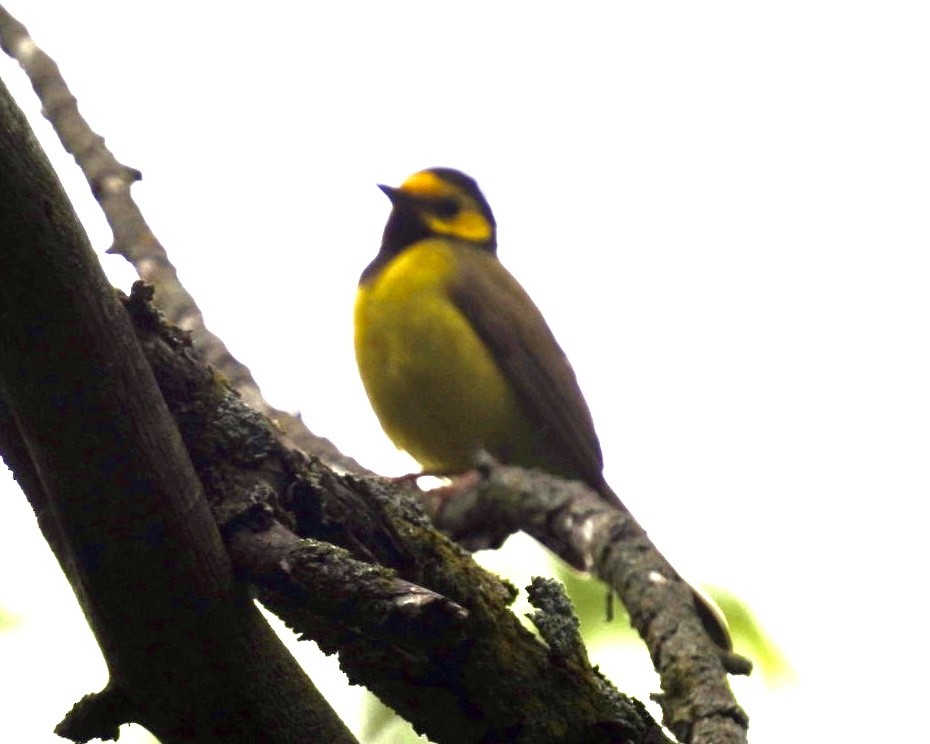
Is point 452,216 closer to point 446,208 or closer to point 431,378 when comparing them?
point 446,208

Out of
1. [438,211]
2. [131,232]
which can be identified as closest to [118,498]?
[131,232]

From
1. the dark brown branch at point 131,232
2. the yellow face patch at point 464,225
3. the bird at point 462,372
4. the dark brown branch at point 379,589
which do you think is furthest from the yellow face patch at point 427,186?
the dark brown branch at point 379,589

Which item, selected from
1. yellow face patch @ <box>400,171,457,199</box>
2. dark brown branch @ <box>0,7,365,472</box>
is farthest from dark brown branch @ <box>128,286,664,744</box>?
yellow face patch @ <box>400,171,457,199</box>

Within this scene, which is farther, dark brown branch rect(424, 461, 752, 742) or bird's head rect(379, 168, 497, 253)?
bird's head rect(379, 168, 497, 253)

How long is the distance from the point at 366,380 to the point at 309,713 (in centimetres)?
392

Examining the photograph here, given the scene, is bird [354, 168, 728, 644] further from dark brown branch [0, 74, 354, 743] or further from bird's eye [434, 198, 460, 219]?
dark brown branch [0, 74, 354, 743]

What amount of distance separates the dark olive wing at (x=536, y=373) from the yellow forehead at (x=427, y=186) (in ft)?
2.64

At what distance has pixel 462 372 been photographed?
19.1ft

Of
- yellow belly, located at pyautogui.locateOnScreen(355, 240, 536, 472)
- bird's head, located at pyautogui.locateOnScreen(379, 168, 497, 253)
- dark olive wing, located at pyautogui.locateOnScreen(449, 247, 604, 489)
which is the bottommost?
yellow belly, located at pyautogui.locateOnScreen(355, 240, 536, 472)

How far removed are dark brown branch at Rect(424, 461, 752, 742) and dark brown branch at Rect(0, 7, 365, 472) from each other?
1.96ft

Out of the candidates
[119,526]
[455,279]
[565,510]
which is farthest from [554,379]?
[119,526]

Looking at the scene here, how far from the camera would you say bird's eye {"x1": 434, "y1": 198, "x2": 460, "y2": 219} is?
23.1ft

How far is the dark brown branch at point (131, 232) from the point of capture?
409 cm

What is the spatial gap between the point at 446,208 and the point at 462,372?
4.90 feet
